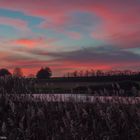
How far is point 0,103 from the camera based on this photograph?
1345 centimetres

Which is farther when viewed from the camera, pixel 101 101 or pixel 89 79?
pixel 89 79

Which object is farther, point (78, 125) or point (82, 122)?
point (82, 122)

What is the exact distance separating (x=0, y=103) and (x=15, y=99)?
1.93ft

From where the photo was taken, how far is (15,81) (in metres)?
17.3

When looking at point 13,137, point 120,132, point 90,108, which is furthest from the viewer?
point 90,108

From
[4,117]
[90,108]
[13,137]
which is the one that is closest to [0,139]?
[13,137]

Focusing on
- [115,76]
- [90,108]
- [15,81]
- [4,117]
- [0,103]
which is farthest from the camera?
[115,76]

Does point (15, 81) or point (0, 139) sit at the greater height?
point (15, 81)

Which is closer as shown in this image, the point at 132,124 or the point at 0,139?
the point at 0,139

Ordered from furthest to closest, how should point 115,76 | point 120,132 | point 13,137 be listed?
point 115,76 < point 120,132 < point 13,137

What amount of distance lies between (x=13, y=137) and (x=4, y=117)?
474 centimetres

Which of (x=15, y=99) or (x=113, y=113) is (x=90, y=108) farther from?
(x=15, y=99)

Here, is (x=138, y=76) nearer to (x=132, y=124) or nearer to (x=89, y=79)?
(x=89, y=79)

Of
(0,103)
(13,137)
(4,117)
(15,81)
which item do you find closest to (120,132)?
(13,137)
